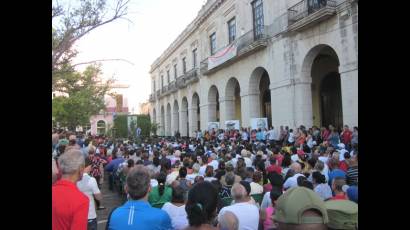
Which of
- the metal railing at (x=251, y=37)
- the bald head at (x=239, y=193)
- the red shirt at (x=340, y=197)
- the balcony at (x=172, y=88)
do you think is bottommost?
the red shirt at (x=340, y=197)

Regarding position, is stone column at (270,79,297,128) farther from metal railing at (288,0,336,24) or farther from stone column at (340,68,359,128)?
stone column at (340,68,359,128)

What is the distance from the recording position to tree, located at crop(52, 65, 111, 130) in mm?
27161

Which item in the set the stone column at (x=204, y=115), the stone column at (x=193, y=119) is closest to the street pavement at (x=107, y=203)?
the stone column at (x=204, y=115)

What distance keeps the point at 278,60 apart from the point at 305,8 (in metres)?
3.05

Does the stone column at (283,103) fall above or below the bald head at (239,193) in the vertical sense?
above

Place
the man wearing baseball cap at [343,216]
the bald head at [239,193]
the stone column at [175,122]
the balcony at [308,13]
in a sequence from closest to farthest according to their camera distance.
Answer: the man wearing baseball cap at [343,216] → the bald head at [239,193] → the balcony at [308,13] → the stone column at [175,122]

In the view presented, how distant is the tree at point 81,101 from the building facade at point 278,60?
27.4 feet

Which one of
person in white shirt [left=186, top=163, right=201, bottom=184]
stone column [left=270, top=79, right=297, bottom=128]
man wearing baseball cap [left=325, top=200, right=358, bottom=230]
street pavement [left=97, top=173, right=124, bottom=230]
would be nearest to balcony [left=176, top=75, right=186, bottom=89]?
stone column [left=270, top=79, right=297, bottom=128]

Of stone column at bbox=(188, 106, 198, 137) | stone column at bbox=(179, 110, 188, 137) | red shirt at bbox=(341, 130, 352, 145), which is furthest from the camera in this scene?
stone column at bbox=(179, 110, 188, 137)

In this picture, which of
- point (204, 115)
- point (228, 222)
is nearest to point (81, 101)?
point (204, 115)

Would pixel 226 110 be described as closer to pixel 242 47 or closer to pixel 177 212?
pixel 242 47

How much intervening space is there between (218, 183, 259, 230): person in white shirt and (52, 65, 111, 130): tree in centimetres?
2321

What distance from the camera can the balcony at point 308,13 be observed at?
1452 cm

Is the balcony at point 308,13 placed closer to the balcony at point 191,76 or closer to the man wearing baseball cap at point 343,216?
the man wearing baseball cap at point 343,216
